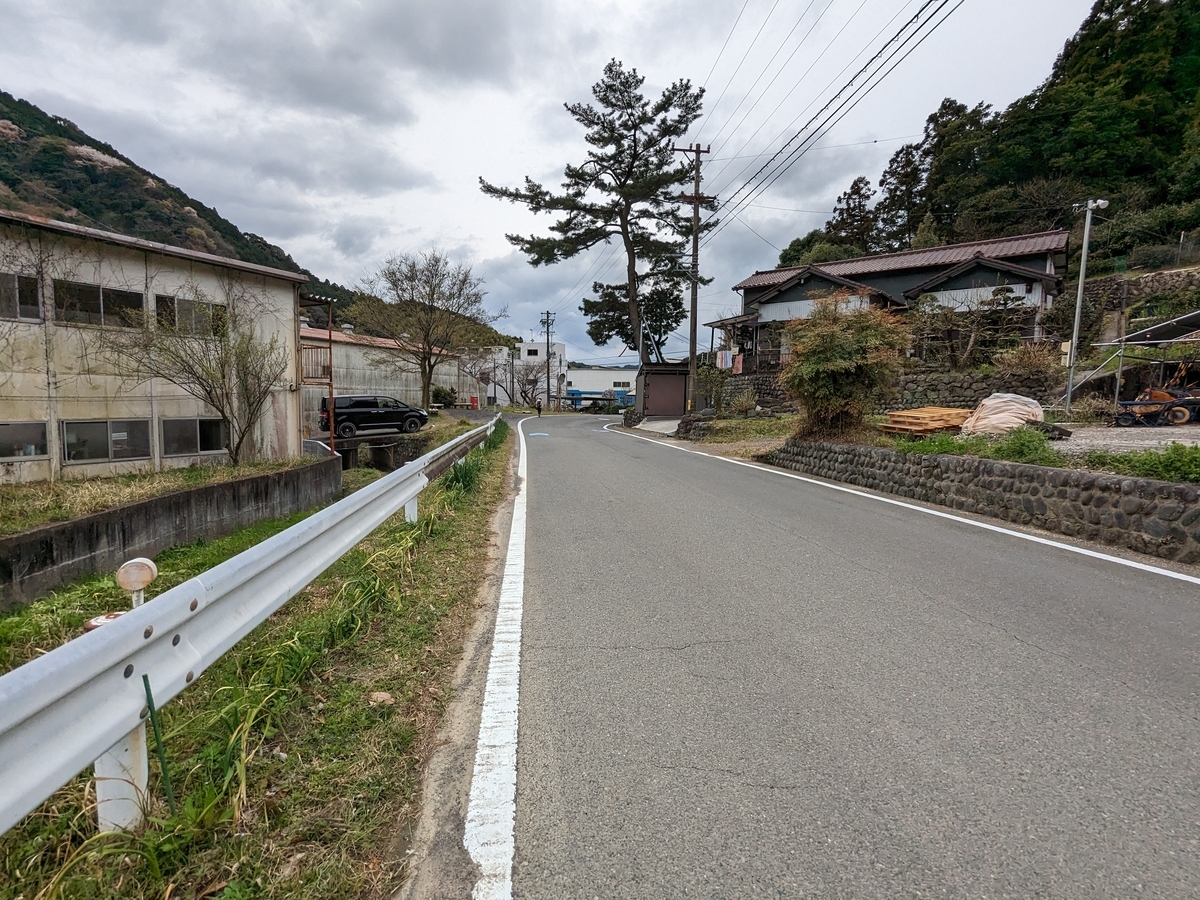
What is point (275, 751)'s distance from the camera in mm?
2490

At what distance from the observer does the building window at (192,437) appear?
15859 mm

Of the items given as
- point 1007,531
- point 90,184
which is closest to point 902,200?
point 1007,531

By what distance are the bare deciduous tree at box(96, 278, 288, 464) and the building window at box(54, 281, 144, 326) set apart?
0.88ft

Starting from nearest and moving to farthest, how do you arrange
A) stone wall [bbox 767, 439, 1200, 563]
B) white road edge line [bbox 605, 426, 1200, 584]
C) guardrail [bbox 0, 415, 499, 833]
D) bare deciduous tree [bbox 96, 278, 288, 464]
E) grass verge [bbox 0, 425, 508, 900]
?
guardrail [bbox 0, 415, 499, 833] < grass verge [bbox 0, 425, 508, 900] < white road edge line [bbox 605, 426, 1200, 584] < stone wall [bbox 767, 439, 1200, 563] < bare deciduous tree [bbox 96, 278, 288, 464]

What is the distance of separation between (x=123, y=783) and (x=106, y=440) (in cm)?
1654

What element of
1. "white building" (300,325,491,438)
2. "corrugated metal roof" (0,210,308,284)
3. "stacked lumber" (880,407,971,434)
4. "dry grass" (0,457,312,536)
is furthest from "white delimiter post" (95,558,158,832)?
"white building" (300,325,491,438)

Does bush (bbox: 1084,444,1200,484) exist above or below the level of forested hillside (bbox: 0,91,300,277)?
Result: below

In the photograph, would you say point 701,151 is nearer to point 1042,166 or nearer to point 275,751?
point 275,751

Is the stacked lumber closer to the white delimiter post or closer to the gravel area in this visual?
the gravel area

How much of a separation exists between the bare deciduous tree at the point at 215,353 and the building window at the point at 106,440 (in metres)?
1.25

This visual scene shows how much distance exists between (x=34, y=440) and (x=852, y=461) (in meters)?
17.3

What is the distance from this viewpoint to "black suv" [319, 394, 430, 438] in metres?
25.4

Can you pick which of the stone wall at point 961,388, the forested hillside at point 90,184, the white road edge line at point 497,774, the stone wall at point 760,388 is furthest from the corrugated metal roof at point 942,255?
the forested hillside at point 90,184

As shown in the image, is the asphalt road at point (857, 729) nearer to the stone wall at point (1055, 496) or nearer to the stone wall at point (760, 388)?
the stone wall at point (1055, 496)
